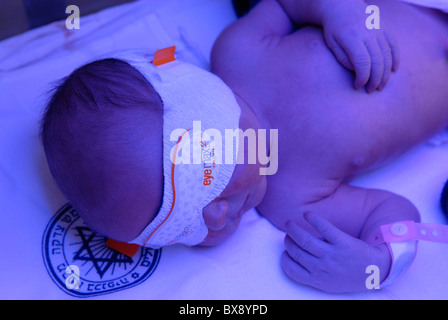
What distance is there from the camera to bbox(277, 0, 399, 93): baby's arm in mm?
890

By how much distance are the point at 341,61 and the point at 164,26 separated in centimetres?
54

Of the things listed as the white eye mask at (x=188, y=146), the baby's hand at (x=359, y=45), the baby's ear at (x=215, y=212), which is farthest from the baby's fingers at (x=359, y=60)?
the baby's ear at (x=215, y=212)

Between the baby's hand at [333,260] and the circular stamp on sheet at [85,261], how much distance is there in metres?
0.30

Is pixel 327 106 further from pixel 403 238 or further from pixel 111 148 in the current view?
pixel 111 148

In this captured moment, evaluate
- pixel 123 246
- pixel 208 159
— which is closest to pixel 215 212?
Result: pixel 208 159

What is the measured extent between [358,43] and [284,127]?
0.23 m

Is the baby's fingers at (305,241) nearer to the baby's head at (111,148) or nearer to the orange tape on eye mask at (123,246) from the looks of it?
the baby's head at (111,148)

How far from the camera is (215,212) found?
2.65 ft

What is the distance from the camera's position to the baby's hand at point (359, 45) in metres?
0.89

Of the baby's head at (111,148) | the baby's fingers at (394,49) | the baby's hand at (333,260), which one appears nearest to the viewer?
the baby's head at (111,148)

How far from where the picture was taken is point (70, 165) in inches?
29.2

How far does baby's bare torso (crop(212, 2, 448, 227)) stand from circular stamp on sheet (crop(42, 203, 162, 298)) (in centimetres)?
31
